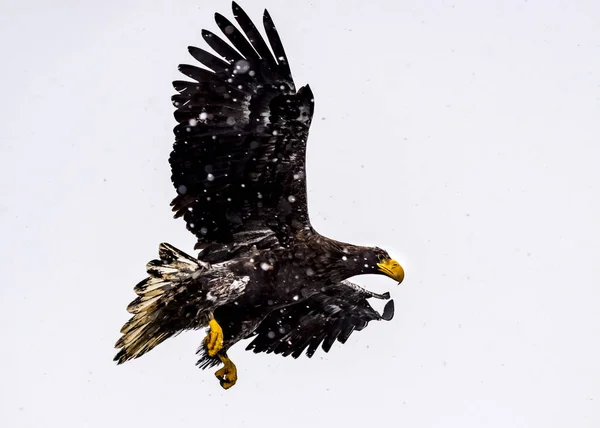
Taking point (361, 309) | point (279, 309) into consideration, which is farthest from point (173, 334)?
point (361, 309)

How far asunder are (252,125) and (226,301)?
1.49 m

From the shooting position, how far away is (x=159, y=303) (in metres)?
10.2

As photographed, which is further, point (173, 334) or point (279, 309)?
point (279, 309)

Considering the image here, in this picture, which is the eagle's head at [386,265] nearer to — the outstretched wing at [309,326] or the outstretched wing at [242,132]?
the outstretched wing at [242,132]

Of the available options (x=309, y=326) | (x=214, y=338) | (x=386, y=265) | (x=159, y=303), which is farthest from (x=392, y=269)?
(x=159, y=303)

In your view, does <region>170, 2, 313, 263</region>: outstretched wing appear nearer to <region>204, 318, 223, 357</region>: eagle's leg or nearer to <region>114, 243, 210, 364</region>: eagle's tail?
<region>114, 243, 210, 364</region>: eagle's tail

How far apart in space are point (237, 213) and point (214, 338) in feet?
3.63

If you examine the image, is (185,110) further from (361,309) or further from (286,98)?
(361,309)

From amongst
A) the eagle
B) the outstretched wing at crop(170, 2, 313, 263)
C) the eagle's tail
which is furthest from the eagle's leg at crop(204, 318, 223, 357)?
the outstretched wing at crop(170, 2, 313, 263)

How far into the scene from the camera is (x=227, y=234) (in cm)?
1072

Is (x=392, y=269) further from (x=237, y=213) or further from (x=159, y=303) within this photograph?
(x=159, y=303)

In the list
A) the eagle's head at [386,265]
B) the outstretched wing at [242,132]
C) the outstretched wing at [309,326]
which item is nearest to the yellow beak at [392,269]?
the eagle's head at [386,265]

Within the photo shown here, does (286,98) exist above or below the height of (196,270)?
above

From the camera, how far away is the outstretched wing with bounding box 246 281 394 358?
11.6m
